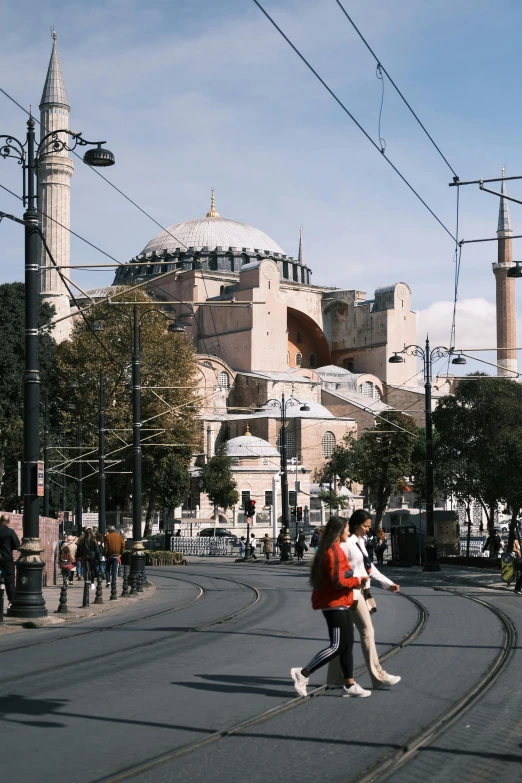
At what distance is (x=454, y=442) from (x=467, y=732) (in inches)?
1240

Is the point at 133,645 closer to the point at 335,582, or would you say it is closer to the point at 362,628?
the point at 362,628

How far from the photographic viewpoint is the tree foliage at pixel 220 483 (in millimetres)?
63938

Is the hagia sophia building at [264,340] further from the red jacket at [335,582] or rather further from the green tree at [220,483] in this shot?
the red jacket at [335,582]

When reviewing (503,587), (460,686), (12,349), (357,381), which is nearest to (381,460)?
(12,349)

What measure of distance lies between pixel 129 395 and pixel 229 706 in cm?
4463

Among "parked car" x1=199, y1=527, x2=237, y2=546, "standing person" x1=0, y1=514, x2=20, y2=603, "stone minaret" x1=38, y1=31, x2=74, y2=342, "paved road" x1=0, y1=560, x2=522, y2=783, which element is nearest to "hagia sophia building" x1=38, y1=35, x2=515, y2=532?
"stone minaret" x1=38, y1=31, x2=74, y2=342

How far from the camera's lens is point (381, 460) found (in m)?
58.0

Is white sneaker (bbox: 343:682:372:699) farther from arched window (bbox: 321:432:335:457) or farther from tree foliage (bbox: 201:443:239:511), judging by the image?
arched window (bbox: 321:432:335:457)

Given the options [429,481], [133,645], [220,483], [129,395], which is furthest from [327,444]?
[133,645]

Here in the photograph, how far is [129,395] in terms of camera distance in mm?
51125

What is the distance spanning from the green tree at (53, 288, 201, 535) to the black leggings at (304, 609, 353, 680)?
4037cm

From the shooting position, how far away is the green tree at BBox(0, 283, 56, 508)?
147ft

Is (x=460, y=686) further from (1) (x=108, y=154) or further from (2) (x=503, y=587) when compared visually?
(2) (x=503, y=587)

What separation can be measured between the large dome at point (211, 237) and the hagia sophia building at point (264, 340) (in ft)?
0.47
